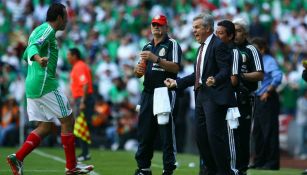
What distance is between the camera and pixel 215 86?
457 inches

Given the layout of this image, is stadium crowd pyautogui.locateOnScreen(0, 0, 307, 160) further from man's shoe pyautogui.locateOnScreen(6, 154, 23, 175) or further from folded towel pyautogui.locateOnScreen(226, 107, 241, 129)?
folded towel pyautogui.locateOnScreen(226, 107, 241, 129)

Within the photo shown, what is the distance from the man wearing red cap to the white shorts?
1.19 m

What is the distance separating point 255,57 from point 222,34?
4.89 ft

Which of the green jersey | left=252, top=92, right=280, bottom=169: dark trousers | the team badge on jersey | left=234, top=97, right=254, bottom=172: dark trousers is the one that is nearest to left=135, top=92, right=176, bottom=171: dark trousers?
the team badge on jersey

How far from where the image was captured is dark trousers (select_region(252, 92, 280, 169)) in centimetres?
1688

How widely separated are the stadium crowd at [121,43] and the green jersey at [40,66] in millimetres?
10720

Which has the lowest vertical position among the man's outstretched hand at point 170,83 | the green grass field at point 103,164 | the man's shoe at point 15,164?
the green grass field at point 103,164

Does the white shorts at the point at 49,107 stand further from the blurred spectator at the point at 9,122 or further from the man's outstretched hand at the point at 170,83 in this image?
the blurred spectator at the point at 9,122

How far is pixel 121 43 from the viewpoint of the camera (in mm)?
28234

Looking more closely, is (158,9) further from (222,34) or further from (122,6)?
(222,34)

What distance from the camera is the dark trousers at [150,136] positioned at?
13133 millimetres

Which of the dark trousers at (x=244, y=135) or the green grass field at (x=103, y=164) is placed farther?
the green grass field at (x=103, y=164)

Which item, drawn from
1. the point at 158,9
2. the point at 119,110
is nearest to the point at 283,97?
the point at 119,110

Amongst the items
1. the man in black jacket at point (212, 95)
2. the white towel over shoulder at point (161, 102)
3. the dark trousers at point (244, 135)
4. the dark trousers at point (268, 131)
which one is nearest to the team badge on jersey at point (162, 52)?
the white towel over shoulder at point (161, 102)
